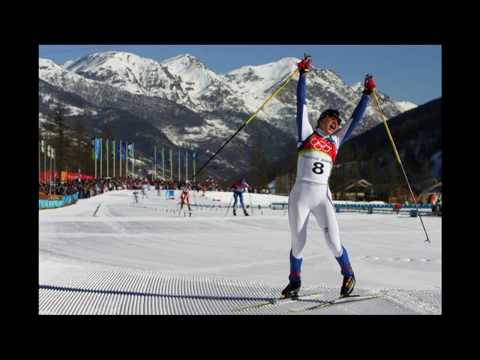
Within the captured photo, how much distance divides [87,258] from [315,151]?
6190 millimetres

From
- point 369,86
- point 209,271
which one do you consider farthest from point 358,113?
point 209,271

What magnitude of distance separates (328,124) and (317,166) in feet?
1.43

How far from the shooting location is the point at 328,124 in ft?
17.6

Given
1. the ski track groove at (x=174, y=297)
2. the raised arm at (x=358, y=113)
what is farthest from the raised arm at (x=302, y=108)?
the ski track groove at (x=174, y=297)

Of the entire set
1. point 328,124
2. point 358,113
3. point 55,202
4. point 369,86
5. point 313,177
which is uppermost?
point 369,86

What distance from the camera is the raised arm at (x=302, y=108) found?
5.28 m

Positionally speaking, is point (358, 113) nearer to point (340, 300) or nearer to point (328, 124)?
point (328, 124)

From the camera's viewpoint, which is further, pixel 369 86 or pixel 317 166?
pixel 369 86

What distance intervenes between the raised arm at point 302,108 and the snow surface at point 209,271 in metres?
1.59

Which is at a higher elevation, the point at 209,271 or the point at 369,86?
the point at 369,86

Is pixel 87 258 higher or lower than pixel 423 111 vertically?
lower
